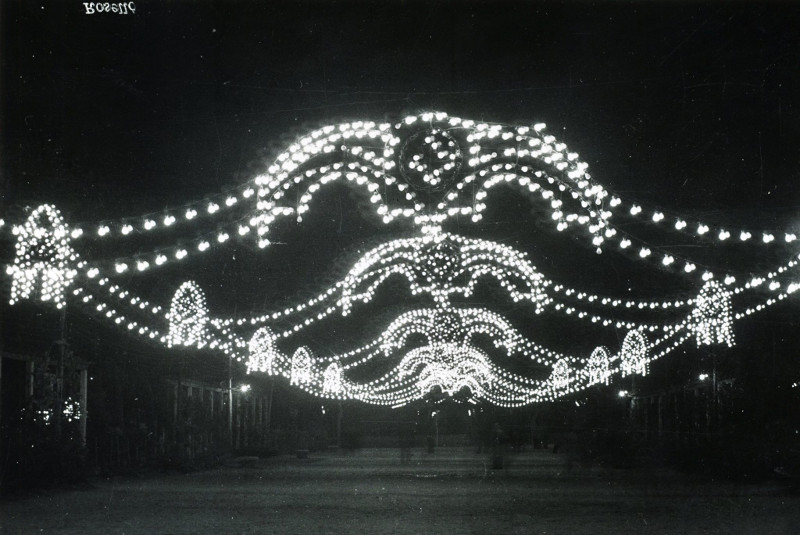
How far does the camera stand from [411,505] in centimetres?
1482

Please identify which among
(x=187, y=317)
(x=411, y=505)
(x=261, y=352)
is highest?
(x=187, y=317)

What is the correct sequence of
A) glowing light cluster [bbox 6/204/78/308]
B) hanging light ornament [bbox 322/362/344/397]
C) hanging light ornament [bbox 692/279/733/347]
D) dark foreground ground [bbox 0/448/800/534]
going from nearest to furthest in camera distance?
dark foreground ground [bbox 0/448/800/534]
glowing light cluster [bbox 6/204/78/308]
hanging light ornament [bbox 692/279/733/347]
hanging light ornament [bbox 322/362/344/397]

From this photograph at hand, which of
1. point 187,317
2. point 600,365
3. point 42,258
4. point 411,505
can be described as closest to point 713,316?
point 411,505

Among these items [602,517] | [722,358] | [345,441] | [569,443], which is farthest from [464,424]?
[602,517]

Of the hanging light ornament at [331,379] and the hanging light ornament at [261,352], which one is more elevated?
the hanging light ornament at [261,352]

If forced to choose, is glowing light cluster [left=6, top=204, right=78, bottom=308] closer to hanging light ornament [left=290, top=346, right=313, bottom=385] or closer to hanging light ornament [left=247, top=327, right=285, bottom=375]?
hanging light ornament [left=247, top=327, right=285, bottom=375]

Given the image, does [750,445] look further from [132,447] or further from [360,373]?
[360,373]

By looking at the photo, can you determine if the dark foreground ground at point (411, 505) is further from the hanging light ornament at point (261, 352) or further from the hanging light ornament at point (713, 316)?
the hanging light ornament at point (261, 352)

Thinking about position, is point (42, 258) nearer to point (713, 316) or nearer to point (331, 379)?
point (713, 316)

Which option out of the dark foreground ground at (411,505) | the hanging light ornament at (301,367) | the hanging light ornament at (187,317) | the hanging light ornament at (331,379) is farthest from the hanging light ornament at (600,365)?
the hanging light ornament at (187,317)

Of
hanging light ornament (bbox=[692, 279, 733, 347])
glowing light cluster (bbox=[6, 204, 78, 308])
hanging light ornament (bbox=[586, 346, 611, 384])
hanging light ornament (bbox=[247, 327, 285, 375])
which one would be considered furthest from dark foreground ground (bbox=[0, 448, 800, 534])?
hanging light ornament (bbox=[586, 346, 611, 384])

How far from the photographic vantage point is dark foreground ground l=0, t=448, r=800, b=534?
11.9 m

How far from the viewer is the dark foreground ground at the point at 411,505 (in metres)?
11.9

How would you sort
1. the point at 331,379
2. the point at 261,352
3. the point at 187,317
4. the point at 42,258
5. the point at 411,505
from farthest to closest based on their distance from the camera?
the point at 331,379 < the point at 261,352 < the point at 187,317 < the point at 411,505 < the point at 42,258
